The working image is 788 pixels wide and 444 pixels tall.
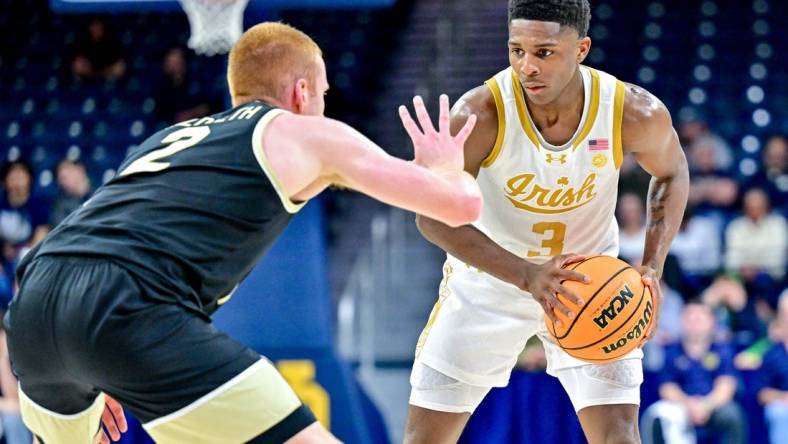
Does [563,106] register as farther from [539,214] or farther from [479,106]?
[539,214]

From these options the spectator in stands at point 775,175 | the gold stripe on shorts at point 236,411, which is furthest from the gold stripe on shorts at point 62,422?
the spectator in stands at point 775,175

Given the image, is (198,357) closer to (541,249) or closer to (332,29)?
(541,249)

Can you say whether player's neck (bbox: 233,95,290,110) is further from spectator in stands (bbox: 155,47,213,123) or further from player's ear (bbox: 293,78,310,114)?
spectator in stands (bbox: 155,47,213,123)

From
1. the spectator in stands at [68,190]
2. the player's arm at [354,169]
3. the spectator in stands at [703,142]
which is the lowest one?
the spectator in stands at [703,142]

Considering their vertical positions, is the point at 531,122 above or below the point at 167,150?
below

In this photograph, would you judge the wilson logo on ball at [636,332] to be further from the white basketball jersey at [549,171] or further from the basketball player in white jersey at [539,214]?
the white basketball jersey at [549,171]

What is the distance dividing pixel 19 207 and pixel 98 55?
3.18 meters

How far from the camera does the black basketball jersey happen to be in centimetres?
330

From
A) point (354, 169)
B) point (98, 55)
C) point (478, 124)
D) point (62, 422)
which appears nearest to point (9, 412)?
point (62, 422)

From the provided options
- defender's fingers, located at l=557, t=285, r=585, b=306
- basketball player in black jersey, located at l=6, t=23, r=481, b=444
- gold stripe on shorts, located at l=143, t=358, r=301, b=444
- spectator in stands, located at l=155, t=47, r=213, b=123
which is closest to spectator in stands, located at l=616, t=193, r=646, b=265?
spectator in stands, located at l=155, t=47, r=213, b=123

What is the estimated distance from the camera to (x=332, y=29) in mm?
14695

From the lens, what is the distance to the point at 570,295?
4156 millimetres

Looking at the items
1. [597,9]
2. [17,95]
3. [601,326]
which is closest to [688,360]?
[601,326]

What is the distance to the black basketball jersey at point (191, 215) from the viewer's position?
130 inches
